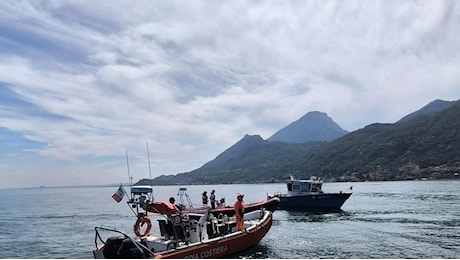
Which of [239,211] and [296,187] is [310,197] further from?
[239,211]

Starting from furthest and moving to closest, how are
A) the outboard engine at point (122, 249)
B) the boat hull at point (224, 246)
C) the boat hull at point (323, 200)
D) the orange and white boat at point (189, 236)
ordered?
the boat hull at point (323, 200)
the orange and white boat at point (189, 236)
the boat hull at point (224, 246)
the outboard engine at point (122, 249)

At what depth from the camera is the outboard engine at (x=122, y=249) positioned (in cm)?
1600

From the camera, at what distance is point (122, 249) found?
52.6 feet

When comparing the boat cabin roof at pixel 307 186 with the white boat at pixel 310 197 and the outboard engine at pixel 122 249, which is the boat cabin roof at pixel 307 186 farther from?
the outboard engine at pixel 122 249

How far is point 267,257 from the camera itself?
2531 centimetres

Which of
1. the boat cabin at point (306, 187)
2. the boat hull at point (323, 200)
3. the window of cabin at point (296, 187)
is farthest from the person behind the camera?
the window of cabin at point (296, 187)

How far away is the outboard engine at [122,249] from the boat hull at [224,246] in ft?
6.35

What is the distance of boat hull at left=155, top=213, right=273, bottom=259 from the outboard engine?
1.94 meters

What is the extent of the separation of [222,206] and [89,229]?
14239mm

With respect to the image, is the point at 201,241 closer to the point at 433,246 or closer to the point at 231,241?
the point at 231,241

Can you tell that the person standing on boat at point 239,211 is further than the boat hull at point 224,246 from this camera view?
Yes

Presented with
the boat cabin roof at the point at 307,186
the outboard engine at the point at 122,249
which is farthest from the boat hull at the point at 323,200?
the outboard engine at the point at 122,249

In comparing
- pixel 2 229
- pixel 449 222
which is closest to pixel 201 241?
pixel 449 222

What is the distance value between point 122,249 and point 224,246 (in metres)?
8.08
